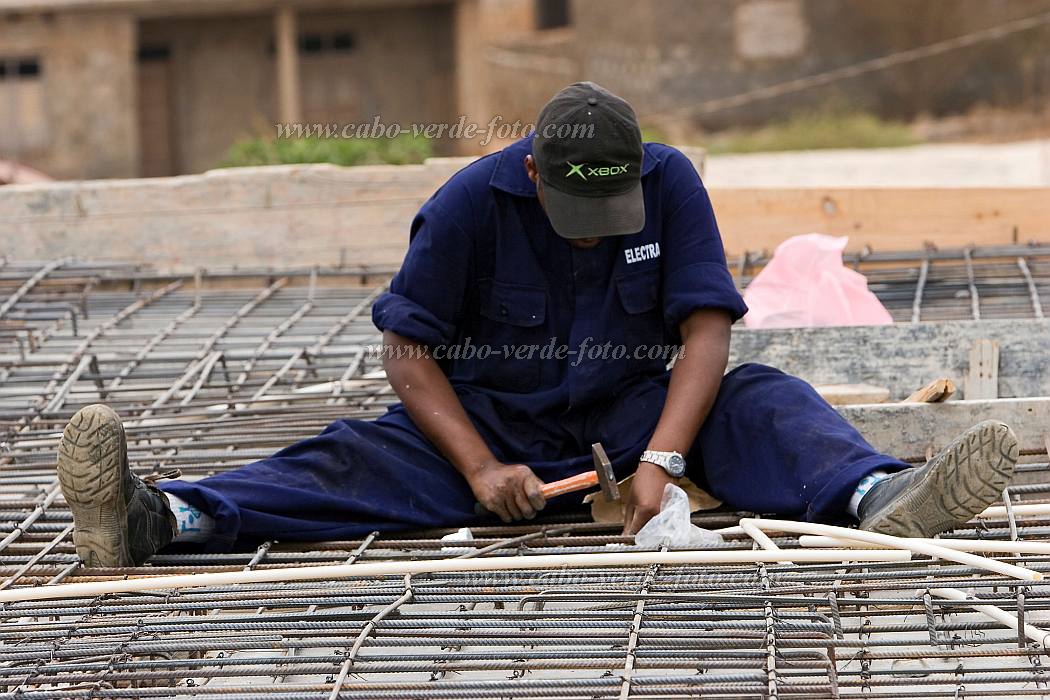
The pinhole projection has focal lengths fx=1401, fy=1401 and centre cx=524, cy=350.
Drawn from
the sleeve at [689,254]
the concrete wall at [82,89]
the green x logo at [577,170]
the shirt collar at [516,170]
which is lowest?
the concrete wall at [82,89]

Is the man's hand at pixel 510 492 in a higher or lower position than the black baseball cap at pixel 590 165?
lower

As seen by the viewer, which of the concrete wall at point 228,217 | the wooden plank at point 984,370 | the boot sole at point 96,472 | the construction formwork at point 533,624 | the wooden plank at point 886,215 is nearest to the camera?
the construction formwork at point 533,624

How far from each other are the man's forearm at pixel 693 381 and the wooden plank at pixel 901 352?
3.05 feet

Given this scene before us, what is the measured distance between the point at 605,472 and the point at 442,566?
42cm

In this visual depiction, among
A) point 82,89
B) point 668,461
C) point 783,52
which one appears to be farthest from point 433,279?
point 783,52

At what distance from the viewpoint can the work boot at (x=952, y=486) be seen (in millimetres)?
2250

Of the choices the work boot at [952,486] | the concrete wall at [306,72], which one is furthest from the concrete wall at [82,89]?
the work boot at [952,486]

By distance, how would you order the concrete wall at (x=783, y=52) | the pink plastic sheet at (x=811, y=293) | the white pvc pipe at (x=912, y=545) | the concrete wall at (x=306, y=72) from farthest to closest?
1. the concrete wall at (x=783, y=52)
2. the concrete wall at (x=306, y=72)
3. the pink plastic sheet at (x=811, y=293)
4. the white pvc pipe at (x=912, y=545)

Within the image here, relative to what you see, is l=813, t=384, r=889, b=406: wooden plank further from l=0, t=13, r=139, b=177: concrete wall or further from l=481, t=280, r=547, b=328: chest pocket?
l=0, t=13, r=139, b=177: concrete wall

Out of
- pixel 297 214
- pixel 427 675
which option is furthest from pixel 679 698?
pixel 297 214

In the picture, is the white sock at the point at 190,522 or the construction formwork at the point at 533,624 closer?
the construction formwork at the point at 533,624

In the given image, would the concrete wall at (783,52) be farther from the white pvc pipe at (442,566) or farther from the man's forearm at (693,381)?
the white pvc pipe at (442,566)

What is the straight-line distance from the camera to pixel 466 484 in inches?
112

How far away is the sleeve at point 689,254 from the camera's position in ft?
9.20
